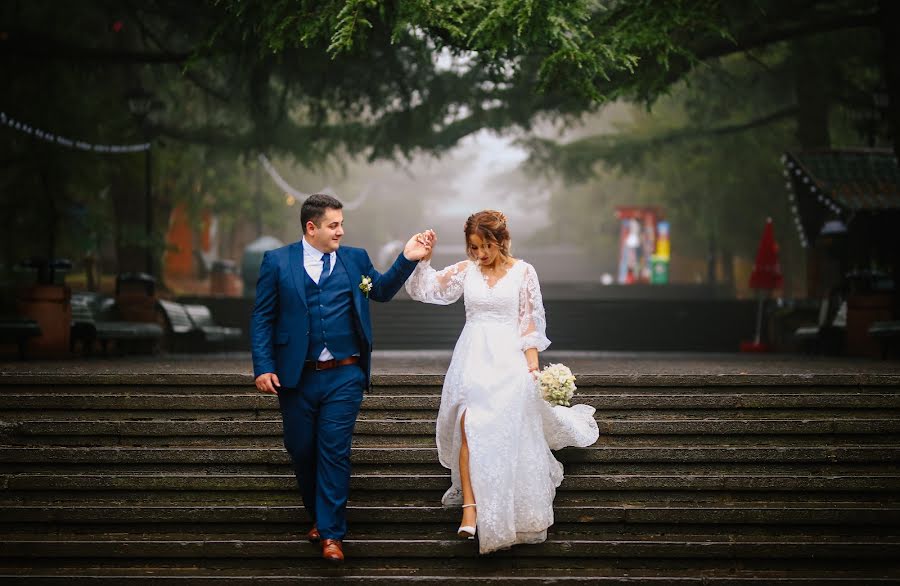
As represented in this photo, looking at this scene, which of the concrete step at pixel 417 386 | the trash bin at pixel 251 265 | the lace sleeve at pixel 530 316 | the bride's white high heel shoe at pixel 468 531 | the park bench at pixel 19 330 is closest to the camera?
the bride's white high heel shoe at pixel 468 531

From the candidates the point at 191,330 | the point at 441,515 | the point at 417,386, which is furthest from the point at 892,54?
the point at 191,330

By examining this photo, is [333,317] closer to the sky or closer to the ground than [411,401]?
closer to the sky

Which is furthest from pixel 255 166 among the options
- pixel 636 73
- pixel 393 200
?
pixel 393 200

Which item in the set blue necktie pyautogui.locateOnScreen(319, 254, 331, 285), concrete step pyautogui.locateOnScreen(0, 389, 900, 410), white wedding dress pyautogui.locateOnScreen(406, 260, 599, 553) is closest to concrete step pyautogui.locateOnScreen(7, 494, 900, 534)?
white wedding dress pyautogui.locateOnScreen(406, 260, 599, 553)

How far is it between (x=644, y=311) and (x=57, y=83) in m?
13.7

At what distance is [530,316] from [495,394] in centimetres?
57

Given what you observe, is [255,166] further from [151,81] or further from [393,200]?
[393,200]

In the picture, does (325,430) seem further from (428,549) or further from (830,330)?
(830,330)

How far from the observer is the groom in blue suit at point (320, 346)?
6.88m

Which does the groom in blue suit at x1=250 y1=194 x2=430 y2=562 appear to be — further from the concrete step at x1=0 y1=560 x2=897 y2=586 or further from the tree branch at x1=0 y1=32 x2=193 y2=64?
the tree branch at x1=0 y1=32 x2=193 y2=64

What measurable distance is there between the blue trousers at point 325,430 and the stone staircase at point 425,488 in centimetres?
55

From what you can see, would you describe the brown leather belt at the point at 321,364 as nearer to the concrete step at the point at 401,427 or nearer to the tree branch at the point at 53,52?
the concrete step at the point at 401,427

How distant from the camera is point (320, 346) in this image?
6953 millimetres

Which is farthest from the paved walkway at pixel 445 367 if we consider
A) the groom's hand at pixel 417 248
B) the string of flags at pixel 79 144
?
the string of flags at pixel 79 144
